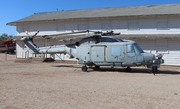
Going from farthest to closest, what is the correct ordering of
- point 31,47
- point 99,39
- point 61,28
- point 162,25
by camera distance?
point 61,28 → point 162,25 → point 31,47 → point 99,39

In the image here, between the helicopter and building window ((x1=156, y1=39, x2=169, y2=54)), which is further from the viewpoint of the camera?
building window ((x1=156, y1=39, x2=169, y2=54))

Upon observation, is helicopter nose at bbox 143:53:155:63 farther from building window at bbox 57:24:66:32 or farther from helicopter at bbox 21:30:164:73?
building window at bbox 57:24:66:32

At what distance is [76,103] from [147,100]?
226 centimetres

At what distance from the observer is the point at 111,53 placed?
53.9 ft

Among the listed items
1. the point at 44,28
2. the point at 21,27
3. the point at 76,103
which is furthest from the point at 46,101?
the point at 21,27

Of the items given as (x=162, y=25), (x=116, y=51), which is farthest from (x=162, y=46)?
(x=116, y=51)


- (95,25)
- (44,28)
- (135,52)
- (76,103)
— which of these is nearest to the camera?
(76,103)

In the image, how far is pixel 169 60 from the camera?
2198 centimetres

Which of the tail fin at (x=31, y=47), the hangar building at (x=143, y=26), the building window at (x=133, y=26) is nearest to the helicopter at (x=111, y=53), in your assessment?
the tail fin at (x=31, y=47)

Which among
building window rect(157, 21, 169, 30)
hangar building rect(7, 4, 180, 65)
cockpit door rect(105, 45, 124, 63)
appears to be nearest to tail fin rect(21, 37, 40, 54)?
hangar building rect(7, 4, 180, 65)

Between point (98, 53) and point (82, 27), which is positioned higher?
point (82, 27)

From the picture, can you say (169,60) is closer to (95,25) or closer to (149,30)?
(149,30)

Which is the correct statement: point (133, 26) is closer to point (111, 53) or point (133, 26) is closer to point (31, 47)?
point (111, 53)

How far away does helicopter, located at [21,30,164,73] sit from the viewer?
51.5 feet
